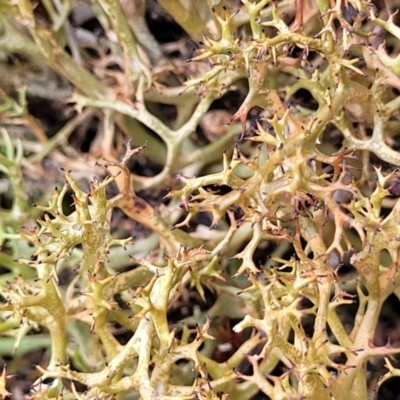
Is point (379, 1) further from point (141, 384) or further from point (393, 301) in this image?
point (141, 384)

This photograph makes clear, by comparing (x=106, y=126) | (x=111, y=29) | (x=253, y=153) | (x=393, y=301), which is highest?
(x=111, y=29)

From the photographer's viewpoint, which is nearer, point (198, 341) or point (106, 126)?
point (198, 341)

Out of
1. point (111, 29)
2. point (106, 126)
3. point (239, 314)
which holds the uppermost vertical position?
point (111, 29)

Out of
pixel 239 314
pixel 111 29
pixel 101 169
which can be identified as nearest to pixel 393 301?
pixel 239 314

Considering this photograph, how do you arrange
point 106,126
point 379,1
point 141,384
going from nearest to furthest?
point 141,384 → point 379,1 → point 106,126

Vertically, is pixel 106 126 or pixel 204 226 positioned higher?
pixel 106 126

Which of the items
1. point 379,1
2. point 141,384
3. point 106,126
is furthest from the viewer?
point 106,126

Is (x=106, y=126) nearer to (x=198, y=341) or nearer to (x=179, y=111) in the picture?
(x=179, y=111)

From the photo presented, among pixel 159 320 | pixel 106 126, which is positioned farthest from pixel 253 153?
pixel 159 320

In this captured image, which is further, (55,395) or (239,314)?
(239,314)
